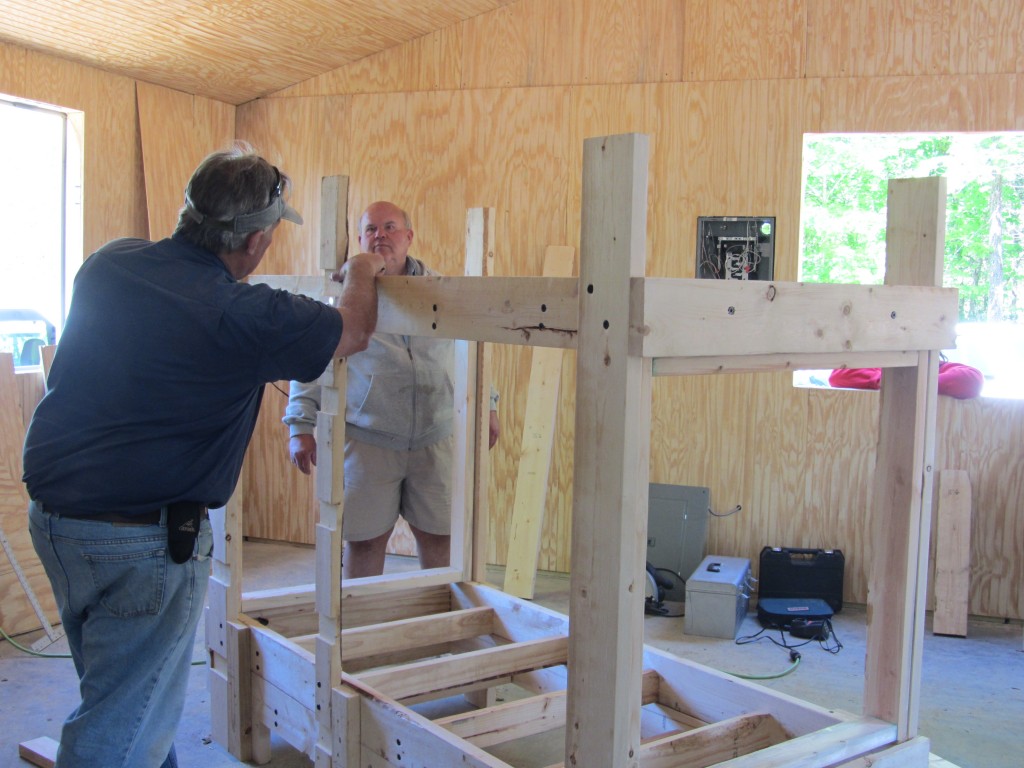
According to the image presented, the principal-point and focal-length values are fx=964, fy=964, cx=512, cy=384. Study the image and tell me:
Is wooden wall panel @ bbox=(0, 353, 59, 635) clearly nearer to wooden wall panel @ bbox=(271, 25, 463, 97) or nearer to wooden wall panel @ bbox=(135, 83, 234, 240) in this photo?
wooden wall panel @ bbox=(135, 83, 234, 240)

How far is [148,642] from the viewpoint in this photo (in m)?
1.86

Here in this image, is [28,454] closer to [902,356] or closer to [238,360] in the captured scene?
[238,360]

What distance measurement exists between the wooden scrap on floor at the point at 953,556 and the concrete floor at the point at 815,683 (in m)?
0.09

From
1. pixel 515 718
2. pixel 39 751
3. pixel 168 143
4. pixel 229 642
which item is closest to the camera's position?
pixel 515 718

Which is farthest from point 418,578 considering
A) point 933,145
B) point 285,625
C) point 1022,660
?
point 933,145

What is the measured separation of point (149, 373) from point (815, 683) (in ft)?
8.62

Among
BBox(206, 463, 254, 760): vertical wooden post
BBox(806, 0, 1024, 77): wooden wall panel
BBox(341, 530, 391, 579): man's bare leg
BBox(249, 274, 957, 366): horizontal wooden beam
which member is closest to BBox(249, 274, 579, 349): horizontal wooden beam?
BBox(249, 274, 957, 366): horizontal wooden beam

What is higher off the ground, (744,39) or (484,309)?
(744,39)

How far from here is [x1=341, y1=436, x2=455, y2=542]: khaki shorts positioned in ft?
10.7

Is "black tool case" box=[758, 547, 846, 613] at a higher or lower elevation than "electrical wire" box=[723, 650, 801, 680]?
higher

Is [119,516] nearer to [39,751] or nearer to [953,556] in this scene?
[39,751]

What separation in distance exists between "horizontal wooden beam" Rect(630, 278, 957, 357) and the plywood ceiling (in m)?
2.90

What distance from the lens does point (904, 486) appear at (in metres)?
2.03

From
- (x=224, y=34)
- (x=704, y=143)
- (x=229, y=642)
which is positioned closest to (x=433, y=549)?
(x=229, y=642)
